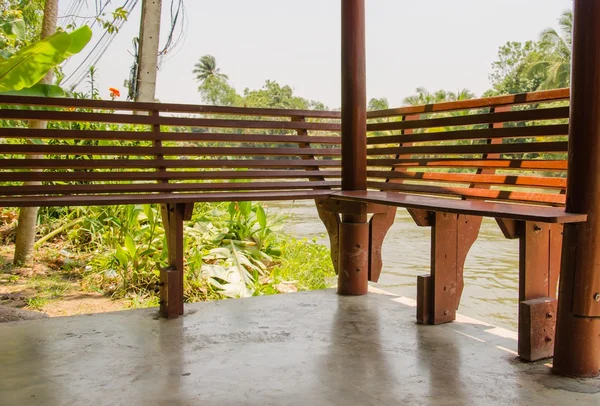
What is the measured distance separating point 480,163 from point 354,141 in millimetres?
844

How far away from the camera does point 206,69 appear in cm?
6481

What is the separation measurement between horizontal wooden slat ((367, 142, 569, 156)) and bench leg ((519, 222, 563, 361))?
19.8 inches

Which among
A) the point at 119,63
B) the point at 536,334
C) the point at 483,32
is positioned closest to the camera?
the point at 536,334

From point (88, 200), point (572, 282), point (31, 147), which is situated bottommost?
point (572, 282)

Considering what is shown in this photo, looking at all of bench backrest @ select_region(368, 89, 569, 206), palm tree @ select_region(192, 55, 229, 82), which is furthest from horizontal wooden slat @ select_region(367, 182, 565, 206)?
palm tree @ select_region(192, 55, 229, 82)

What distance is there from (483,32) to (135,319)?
63.2 metres

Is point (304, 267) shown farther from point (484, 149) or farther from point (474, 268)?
point (484, 149)

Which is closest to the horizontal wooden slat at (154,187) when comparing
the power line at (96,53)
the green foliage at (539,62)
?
the power line at (96,53)

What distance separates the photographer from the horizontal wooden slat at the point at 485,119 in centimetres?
322

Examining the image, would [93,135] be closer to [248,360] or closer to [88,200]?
[88,200]

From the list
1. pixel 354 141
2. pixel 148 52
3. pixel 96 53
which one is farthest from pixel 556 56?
pixel 354 141

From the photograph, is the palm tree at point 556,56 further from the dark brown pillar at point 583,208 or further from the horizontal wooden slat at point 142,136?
the dark brown pillar at point 583,208

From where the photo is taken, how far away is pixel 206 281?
4.76m

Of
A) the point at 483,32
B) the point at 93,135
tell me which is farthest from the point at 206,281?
the point at 483,32
